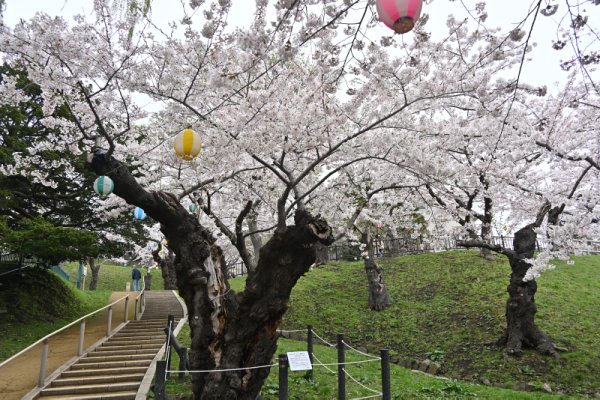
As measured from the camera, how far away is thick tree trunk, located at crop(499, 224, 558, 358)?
9.68m

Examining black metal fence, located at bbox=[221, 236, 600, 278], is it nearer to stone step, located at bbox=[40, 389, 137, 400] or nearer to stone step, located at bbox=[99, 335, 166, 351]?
stone step, located at bbox=[99, 335, 166, 351]

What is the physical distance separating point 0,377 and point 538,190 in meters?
13.7

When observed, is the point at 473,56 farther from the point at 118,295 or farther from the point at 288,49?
the point at 118,295

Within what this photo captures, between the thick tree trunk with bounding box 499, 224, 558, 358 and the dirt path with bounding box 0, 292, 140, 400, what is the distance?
1105cm

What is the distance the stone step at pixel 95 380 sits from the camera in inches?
298

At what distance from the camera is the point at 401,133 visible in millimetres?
8773

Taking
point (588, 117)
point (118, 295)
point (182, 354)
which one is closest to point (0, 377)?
point (182, 354)

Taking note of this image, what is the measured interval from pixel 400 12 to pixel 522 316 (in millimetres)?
9771

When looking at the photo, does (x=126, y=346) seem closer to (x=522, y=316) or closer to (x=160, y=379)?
(x=160, y=379)

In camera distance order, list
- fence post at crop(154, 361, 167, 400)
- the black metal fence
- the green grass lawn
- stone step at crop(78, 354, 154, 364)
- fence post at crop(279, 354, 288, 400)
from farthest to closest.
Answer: the black metal fence → the green grass lawn → stone step at crop(78, 354, 154, 364) → fence post at crop(279, 354, 288, 400) → fence post at crop(154, 361, 167, 400)

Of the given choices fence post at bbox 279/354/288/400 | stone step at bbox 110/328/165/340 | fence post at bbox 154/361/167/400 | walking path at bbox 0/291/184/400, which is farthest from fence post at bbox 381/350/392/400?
stone step at bbox 110/328/165/340

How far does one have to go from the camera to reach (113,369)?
26.9 ft

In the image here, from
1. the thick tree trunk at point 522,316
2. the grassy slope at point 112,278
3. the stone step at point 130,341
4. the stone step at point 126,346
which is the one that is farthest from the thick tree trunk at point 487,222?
the grassy slope at point 112,278

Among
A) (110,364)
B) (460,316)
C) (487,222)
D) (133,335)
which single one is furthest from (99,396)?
(460,316)
